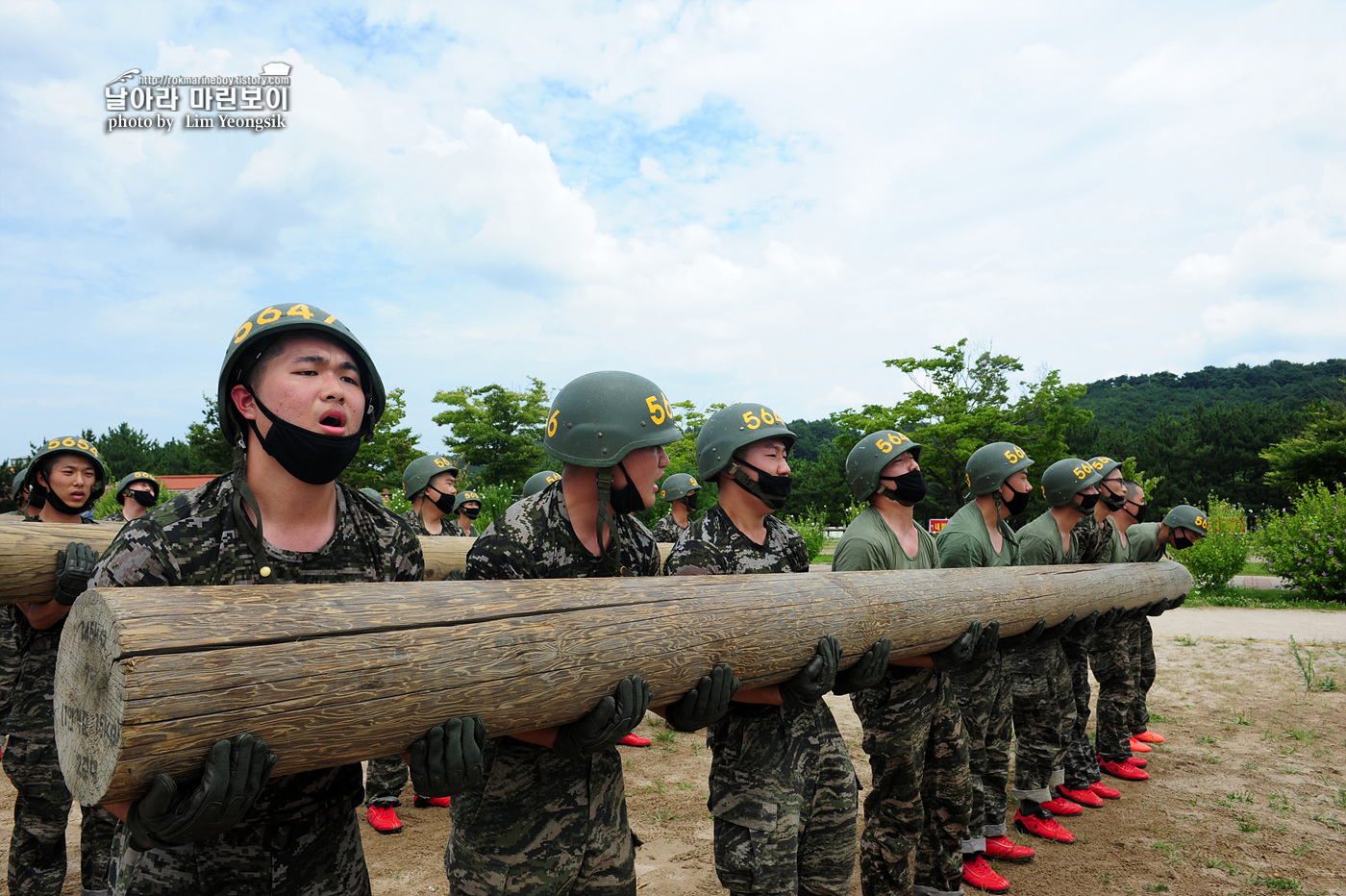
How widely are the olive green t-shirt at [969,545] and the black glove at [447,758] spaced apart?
4.23 meters

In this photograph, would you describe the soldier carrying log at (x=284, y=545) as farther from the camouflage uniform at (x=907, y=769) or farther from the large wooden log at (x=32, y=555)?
the camouflage uniform at (x=907, y=769)

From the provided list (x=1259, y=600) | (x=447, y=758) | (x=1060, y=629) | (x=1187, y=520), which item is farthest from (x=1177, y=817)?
(x=1259, y=600)

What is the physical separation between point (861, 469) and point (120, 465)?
70796 mm

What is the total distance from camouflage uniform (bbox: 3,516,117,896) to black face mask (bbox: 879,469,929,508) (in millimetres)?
4790

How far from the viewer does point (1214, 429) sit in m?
51.8

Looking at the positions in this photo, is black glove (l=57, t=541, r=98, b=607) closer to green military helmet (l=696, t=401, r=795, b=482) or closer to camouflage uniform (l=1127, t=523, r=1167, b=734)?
green military helmet (l=696, t=401, r=795, b=482)

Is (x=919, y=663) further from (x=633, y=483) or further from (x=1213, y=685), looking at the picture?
(x=1213, y=685)

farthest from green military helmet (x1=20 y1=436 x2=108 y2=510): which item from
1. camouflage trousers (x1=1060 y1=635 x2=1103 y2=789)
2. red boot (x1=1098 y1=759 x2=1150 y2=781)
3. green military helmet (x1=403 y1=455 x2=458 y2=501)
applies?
red boot (x1=1098 y1=759 x2=1150 y2=781)

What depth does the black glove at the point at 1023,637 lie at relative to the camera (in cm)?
526

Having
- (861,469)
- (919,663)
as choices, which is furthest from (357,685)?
(861,469)

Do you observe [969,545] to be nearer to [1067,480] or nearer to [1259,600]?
[1067,480]

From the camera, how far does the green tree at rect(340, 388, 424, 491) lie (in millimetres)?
34469

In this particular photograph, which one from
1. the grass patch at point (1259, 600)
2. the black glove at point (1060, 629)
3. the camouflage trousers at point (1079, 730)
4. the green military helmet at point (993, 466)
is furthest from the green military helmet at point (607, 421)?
the grass patch at point (1259, 600)

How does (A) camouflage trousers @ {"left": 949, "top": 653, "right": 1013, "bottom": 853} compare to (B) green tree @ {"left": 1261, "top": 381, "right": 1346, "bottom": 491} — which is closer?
(A) camouflage trousers @ {"left": 949, "top": 653, "right": 1013, "bottom": 853}
